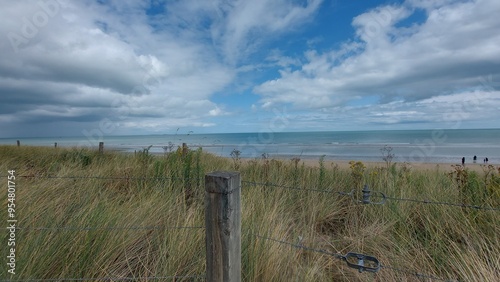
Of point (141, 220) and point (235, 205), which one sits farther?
point (141, 220)

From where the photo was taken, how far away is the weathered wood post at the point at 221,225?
1539 millimetres

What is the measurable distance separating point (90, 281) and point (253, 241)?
135 cm

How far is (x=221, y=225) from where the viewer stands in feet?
5.09

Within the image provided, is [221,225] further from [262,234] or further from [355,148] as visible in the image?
[355,148]

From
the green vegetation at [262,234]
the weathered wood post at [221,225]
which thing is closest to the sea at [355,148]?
the green vegetation at [262,234]

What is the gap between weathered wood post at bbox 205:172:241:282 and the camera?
154 cm

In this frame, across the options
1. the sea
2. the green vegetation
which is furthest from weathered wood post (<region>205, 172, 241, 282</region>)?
the sea

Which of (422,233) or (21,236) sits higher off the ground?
(21,236)

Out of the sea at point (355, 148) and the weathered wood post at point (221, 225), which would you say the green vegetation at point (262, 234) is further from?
the sea at point (355, 148)

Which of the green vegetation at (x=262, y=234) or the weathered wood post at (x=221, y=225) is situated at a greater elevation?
the weathered wood post at (x=221, y=225)

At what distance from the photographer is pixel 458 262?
2375 millimetres

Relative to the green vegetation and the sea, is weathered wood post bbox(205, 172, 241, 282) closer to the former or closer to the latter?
the green vegetation

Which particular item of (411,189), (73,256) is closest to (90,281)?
(73,256)

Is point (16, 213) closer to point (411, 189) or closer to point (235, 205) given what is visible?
point (235, 205)
